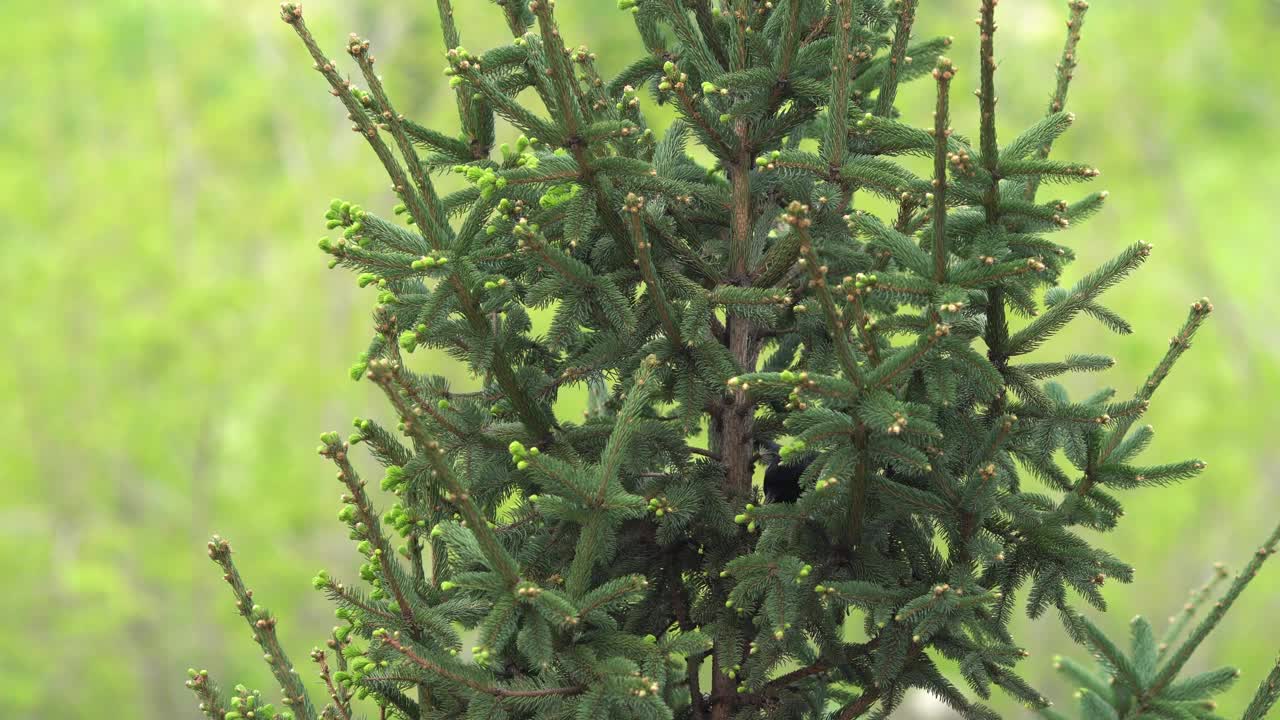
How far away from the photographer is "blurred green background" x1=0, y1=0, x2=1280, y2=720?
43.3 ft

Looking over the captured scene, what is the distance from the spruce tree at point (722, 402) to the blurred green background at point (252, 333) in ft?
34.8

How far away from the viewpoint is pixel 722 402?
123 inches

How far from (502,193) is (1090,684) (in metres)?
1.96

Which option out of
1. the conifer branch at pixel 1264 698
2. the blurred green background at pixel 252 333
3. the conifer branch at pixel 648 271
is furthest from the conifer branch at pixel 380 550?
the blurred green background at pixel 252 333

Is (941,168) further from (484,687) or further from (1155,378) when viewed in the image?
(484,687)

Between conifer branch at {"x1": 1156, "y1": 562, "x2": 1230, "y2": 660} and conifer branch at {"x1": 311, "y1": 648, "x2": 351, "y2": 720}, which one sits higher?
conifer branch at {"x1": 311, "y1": 648, "x2": 351, "y2": 720}

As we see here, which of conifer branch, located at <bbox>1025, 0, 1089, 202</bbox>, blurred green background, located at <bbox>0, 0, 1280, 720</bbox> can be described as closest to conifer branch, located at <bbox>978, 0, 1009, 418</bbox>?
conifer branch, located at <bbox>1025, 0, 1089, 202</bbox>

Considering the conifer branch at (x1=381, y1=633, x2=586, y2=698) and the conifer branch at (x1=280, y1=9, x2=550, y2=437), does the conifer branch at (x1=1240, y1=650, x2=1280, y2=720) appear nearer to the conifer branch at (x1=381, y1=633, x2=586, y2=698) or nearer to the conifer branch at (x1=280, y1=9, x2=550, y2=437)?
the conifer branch at (x1=381, y1=633, x2=586, y2=698)

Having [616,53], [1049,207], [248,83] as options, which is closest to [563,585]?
[1049,207]

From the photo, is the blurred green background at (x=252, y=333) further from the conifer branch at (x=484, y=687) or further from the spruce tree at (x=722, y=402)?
the conifer branch at (x=484, y=687)

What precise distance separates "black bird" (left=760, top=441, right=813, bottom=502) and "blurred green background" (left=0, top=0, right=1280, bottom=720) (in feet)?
35.1

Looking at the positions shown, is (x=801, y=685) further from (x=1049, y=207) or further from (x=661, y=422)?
(x=1049, y=207)

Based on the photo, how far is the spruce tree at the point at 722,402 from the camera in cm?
256

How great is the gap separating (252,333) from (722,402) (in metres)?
11.8
